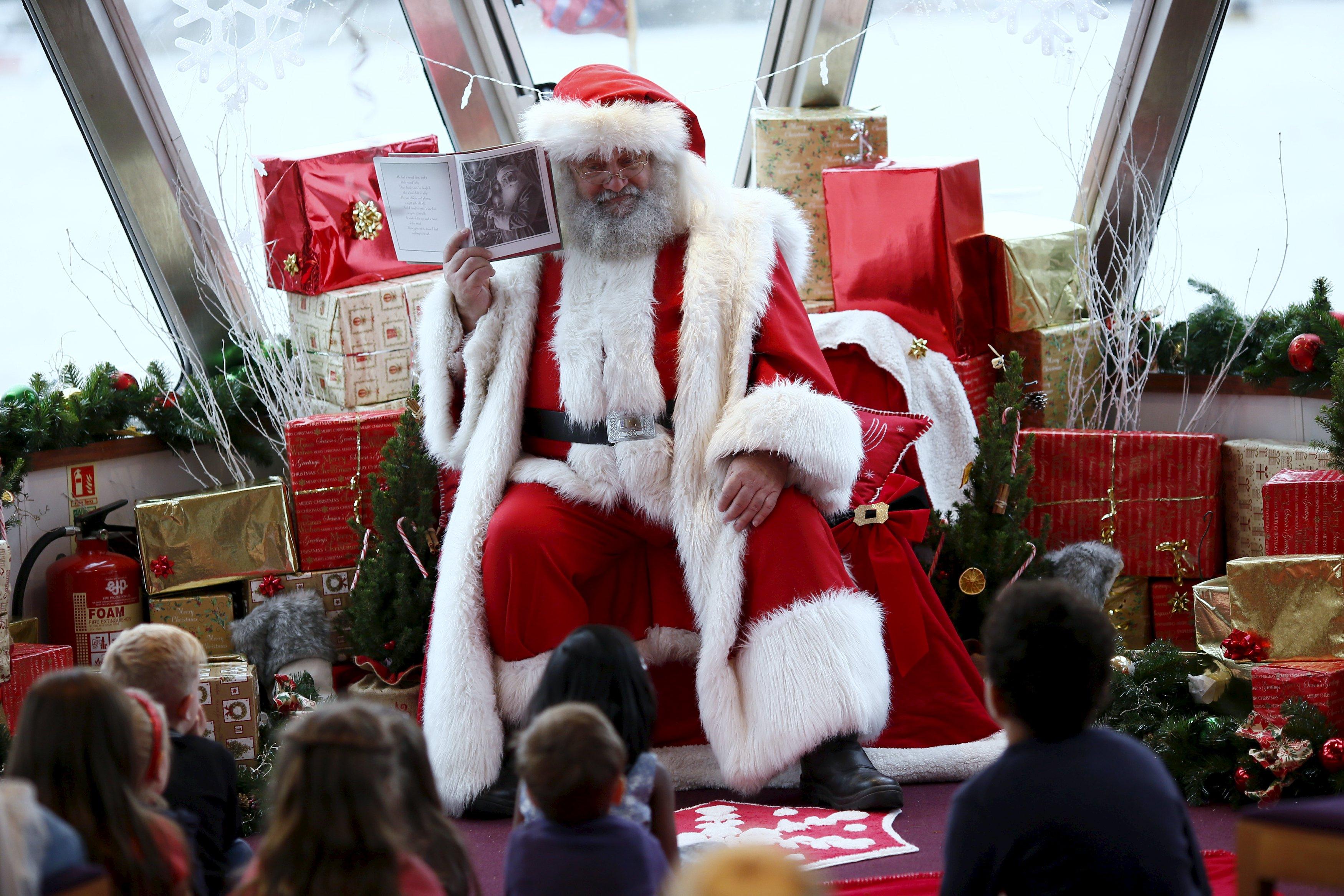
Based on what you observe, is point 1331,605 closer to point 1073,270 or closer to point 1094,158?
point 1073,270

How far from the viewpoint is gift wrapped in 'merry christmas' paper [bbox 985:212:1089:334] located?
3809 millimetres

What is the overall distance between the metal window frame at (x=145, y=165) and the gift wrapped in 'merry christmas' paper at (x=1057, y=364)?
7.54 ft

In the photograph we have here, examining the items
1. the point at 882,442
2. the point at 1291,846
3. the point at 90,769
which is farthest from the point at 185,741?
→ the point at 882,442

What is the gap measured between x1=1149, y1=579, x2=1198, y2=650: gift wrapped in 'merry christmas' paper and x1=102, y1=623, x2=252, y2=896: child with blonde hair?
2.48 meters

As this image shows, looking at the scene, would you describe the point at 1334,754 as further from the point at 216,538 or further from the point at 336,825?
the point at 216,538

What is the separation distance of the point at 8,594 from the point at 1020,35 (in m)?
3.21

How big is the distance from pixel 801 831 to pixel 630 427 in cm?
93

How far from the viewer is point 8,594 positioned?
298cm

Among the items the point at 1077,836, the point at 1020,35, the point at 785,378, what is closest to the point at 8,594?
the point at 785,378

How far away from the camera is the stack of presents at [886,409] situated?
3.53 meters

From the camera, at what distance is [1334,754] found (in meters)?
2.61

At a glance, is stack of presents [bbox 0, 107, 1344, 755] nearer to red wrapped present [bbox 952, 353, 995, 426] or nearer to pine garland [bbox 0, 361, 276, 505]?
red wrapped present [bbox 952, 353, 995, 426]

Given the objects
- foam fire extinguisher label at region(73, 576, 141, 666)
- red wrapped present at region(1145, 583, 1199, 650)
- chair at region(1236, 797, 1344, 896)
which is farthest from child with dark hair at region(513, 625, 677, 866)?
red wrapped present at region(1145, 583, 1199, 650)

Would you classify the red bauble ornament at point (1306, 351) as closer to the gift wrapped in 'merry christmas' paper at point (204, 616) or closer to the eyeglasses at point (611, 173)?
the eyeglasses at point (611, 173)
